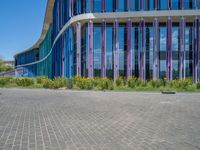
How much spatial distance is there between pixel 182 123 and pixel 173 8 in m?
27.6

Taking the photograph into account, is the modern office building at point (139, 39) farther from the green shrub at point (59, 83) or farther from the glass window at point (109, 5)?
the green shrub at point (59, 83)

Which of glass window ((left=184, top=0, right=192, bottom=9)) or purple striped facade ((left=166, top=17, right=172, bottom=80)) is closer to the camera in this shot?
glass window ((left=184, top=0, right=192, bottom=9))

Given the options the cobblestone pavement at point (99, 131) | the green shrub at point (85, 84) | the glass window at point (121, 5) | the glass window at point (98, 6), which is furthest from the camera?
the glass window at point (98, 6)

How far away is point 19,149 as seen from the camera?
5238 mm

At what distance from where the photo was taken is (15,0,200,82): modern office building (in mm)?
32906

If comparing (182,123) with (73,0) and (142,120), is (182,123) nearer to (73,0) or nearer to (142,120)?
(142,120)

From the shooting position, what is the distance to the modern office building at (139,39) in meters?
32.9

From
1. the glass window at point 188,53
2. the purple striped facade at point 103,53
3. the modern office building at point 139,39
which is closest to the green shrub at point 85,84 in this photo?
the modern office building at point 139,39

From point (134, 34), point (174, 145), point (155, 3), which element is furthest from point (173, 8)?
point (174, 145)

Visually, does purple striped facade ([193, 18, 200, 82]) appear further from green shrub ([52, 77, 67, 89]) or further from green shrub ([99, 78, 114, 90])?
green shrub ([52, 77, 67, 89])

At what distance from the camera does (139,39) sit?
111ft

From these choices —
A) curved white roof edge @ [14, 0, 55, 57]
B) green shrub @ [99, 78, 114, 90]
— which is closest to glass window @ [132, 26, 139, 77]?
green shrub @ [99, 78, 114, 90]

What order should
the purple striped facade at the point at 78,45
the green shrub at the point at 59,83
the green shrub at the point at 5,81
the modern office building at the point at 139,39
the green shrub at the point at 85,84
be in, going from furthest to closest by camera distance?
the purple striped facade at the point at 78,45
the modern office building at the point at 139,39
the green shrub at the point at 5,81
the green shrub at the point at 59,83
the green shrub at the point at 85,84

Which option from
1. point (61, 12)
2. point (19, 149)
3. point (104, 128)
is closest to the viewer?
point (19, 149)
